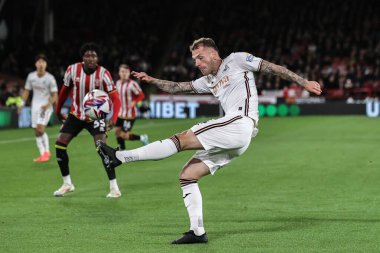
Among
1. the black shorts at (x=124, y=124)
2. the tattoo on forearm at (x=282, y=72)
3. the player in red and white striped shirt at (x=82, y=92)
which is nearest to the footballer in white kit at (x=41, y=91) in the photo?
the black shorts at (x=124, y=124)

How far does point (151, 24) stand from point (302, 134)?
83.9ft

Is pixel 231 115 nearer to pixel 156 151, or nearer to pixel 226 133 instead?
pixel 226 133

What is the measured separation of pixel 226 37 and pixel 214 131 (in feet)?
129

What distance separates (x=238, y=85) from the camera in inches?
336

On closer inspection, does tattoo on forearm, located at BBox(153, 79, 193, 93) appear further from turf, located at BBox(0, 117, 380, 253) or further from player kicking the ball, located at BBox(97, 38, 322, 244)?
turf, located at BBox(0, 117, 380, 253)

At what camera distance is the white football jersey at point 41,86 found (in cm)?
1833

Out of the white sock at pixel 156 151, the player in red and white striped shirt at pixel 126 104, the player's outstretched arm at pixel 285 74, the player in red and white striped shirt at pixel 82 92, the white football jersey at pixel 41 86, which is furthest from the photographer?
the player in red and white striped shirt at pixel 126 104

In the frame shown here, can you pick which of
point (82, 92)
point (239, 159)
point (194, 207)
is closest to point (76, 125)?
point (82, 92)

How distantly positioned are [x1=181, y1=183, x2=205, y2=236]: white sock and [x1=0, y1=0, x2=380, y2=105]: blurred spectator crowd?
3194 cm

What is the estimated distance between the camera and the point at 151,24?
165 ft

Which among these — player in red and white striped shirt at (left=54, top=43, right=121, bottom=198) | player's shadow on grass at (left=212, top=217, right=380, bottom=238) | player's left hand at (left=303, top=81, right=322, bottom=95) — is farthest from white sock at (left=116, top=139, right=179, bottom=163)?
player in red and white striped shirt at (left=54, top=43, right=121, bottom=198)

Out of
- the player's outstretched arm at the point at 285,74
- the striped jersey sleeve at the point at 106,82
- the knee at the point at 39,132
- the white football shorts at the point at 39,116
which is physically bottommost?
the knee at the point at 39,132

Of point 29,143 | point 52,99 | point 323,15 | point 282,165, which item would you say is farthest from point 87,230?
point 323,15

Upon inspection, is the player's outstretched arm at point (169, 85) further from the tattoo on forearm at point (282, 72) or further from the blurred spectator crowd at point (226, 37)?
the blurred spectator crowd at point (226, 37)
